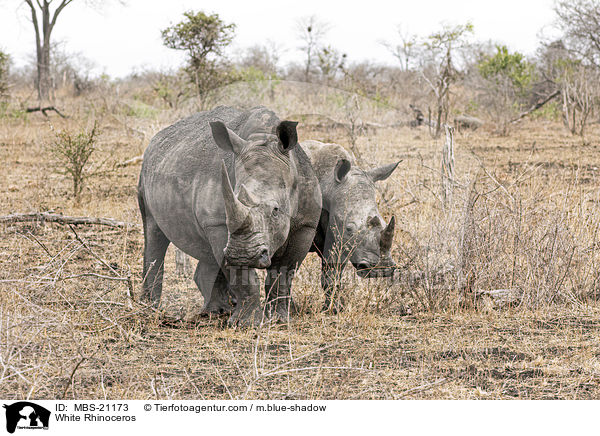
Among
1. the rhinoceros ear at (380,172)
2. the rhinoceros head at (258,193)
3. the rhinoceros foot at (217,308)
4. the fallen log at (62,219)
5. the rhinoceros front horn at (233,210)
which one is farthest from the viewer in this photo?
the fallen log at (62,219)

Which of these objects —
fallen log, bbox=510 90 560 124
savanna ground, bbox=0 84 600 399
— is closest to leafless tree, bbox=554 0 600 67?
fallen log, bbox=510 90 560 124

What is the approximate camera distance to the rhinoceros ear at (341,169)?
18.8 ft

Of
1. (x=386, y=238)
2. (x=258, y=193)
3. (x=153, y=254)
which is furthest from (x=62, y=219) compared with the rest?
A: (x=258, y=193)

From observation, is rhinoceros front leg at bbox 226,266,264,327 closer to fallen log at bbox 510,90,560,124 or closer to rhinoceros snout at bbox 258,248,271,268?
rhinoceros snout at bbox 258,248,271,268

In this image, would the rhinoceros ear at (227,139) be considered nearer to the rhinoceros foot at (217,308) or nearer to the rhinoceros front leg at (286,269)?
the rhinoceros front leg at (286,269)

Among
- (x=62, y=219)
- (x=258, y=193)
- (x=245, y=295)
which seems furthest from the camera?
(x=62, y=219)

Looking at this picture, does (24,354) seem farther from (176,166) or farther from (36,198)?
(36,198)

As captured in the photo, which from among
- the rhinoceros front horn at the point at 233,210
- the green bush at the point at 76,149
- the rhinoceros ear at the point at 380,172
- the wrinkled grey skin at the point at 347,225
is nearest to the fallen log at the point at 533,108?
the green bush at the point at 76,149

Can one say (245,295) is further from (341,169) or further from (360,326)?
(341,169)

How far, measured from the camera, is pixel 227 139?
4.81m

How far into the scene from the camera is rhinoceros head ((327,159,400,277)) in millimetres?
5529

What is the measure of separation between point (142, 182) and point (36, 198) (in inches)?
191
